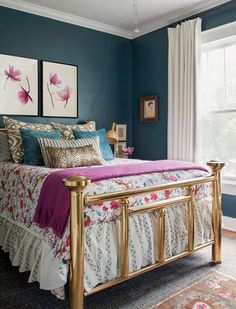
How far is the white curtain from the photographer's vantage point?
3.40m

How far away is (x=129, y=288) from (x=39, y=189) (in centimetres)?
88

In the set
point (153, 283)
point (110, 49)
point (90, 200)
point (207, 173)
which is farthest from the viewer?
point (110, 49)

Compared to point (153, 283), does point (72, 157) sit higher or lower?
higher

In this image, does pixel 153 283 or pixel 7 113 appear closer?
pixel 153 283

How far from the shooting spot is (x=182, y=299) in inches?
69.3

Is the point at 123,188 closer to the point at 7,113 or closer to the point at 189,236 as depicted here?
the point at 189,236

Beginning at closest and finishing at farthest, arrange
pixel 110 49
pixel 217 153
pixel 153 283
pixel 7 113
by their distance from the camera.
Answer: pixel 153 283, pixel 7 113, pixel 217 153, pixel 110 49

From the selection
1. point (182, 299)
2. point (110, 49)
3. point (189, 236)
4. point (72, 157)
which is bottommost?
point (182, 299)

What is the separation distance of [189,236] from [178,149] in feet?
5.54

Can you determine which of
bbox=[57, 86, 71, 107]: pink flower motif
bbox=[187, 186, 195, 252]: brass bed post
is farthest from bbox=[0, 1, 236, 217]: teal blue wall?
bbox=[187, 186, 195, 252]: brass bed post

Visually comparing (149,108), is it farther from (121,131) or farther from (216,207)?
(216,207)

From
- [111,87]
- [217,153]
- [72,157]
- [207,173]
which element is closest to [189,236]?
[207,173]

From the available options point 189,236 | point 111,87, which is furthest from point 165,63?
point 189,236

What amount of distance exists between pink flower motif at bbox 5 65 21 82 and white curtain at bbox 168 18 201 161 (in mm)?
1843
